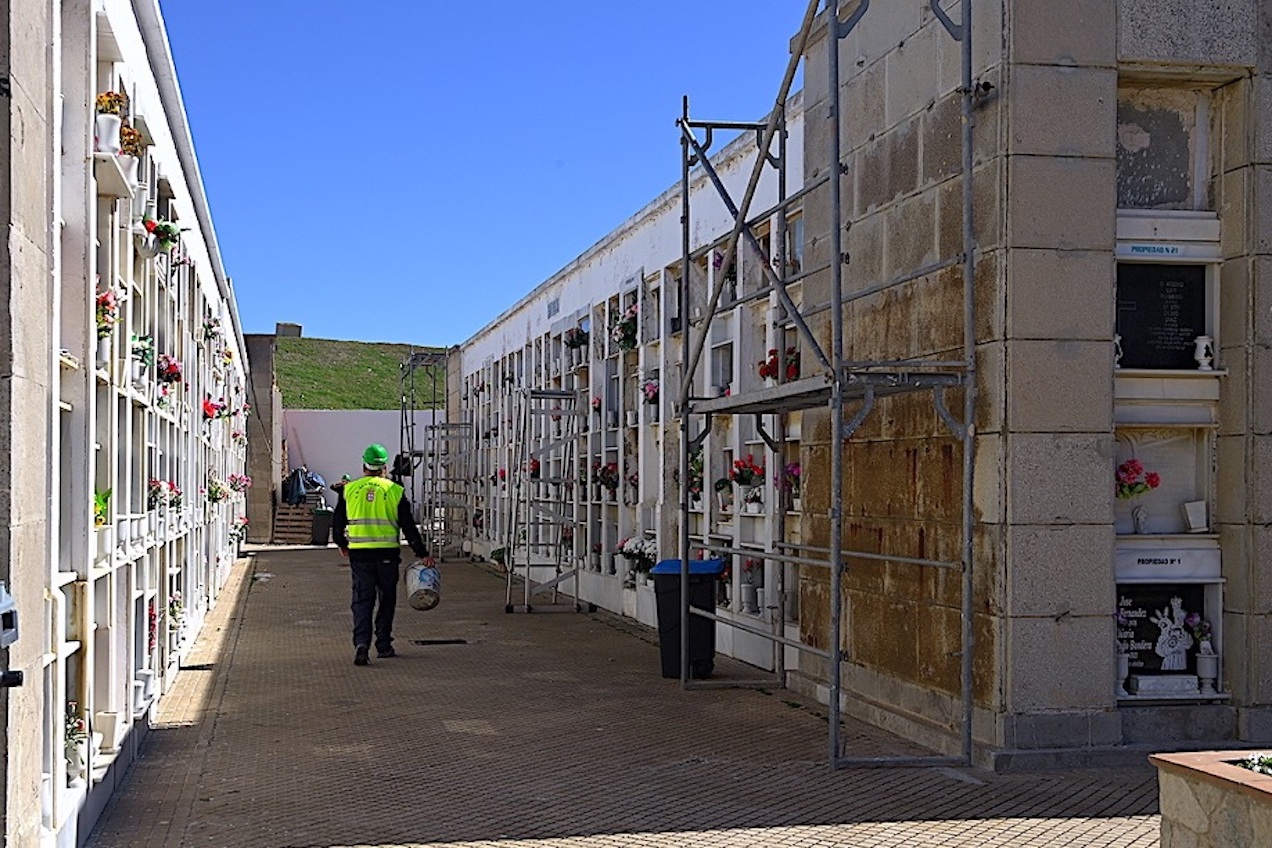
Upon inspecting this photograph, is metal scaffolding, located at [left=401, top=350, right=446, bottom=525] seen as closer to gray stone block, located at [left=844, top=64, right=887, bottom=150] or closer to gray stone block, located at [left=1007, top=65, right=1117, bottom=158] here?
gray stone block, located at [left=844, top=64, right=887, bottom=150]

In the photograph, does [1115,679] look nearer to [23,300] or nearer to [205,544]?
[23,300]

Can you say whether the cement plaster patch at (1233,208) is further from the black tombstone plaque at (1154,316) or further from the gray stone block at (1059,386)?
the gray stone block at (1059,386)

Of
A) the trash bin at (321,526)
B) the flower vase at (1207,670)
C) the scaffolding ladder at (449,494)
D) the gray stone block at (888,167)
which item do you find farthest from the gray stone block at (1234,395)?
the trash bin at (321,526)

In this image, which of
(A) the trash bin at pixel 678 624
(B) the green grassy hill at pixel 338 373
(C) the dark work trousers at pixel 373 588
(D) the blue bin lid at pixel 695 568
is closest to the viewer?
(A) the trash bin at pixel 678 624

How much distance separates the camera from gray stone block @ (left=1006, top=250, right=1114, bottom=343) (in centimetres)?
827

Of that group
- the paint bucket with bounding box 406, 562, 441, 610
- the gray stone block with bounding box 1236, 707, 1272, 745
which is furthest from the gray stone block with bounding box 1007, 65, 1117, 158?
the paint bucket with bounding box 406, 562, 441, 610

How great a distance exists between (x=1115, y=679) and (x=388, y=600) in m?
6.72

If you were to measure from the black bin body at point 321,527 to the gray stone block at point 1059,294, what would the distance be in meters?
26.6

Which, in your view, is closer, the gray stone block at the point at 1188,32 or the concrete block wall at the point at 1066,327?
the concrete block wall at the point at 1066,327

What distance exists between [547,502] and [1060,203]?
1184cm

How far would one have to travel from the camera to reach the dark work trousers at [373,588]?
13.0 m

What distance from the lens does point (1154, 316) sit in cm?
879

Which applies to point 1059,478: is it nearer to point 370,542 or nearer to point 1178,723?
point 1178,723

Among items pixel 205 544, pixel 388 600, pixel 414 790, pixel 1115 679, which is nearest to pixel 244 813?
pixel 414 790
